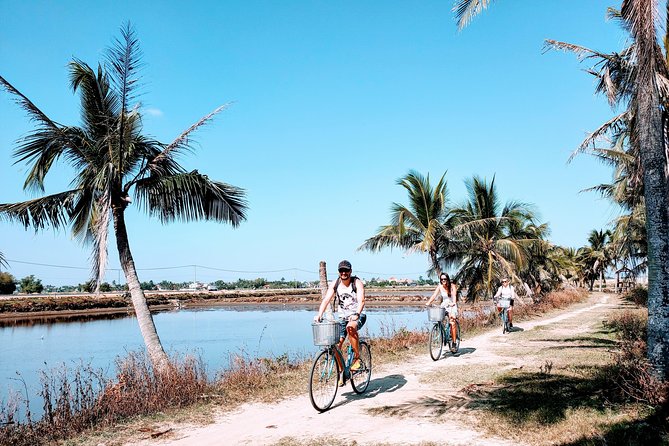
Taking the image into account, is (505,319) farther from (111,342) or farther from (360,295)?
(111,342)

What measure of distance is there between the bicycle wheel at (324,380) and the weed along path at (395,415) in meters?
0.17

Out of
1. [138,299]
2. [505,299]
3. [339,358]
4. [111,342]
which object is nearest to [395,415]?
[339,358]

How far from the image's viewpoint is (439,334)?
1138 centimetres

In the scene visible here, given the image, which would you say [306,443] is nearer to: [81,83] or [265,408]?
[265,408]

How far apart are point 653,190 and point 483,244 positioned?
1680 cm

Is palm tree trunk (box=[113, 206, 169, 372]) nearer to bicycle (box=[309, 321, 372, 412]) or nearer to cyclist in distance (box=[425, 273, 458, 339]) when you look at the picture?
bicycle (box=[309, 321, 372, 412])

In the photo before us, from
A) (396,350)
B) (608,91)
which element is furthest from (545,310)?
(608,91)

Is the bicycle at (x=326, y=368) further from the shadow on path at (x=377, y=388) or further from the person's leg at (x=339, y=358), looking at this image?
the shadow on path at (x=377, y=388)

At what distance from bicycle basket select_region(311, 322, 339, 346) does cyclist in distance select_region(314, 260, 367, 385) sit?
1.37 feet

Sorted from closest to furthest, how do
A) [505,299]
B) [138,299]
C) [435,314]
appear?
[138,299] < [435,314] < [505,299]

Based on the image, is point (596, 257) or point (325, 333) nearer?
point (325, 333)

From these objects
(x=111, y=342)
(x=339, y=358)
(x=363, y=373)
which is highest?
(x=339, y=358)

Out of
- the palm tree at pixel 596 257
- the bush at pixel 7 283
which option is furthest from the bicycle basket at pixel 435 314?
the palm tree at pixel 596 257

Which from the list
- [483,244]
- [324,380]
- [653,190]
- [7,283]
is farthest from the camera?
[7,283]
